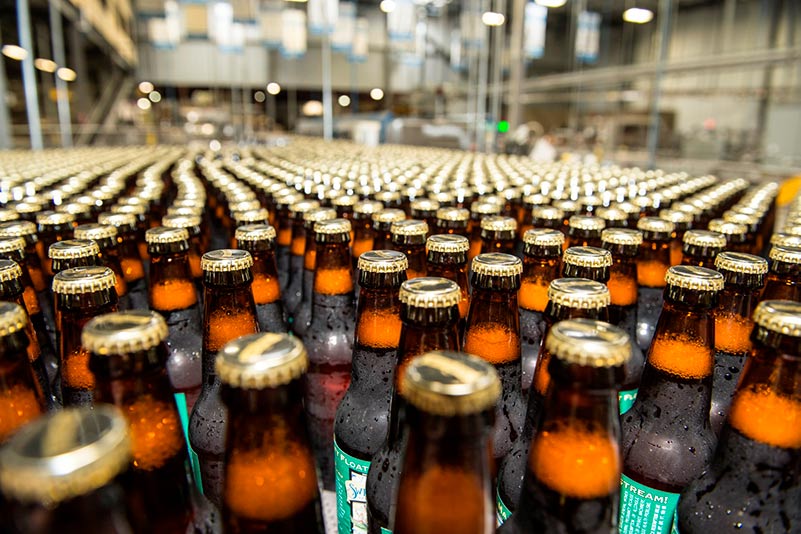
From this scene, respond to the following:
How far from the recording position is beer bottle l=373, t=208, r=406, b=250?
5.44 ft

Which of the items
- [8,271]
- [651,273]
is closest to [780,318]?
[651,273]

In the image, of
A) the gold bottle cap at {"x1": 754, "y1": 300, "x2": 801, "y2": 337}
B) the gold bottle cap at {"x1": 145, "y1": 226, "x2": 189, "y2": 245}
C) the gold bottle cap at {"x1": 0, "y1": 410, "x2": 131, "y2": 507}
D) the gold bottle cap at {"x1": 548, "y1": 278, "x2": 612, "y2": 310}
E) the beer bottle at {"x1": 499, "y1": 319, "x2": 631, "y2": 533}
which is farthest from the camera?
the gold bottle cap at {"x1": 145, "y1": 226, "x2": 189, "y2": 245}

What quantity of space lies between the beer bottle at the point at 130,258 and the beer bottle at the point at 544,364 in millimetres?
1138

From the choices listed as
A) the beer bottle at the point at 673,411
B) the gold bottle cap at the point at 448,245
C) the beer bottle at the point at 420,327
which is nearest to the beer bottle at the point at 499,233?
the gold bottle cap at the point at 448,245

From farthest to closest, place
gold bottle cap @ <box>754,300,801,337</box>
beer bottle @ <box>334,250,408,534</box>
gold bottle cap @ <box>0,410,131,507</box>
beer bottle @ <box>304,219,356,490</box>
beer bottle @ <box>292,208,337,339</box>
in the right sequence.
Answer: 1. beer bottle @ <box>292,208,337,339</box>
2. beer bottle @ <box>304,219,356,490</box>
3. beer bottle @ <box>334,250,408,534</box>
4. gold bottle cap @ <box>754,300,801,337</box>
5. gold bottle cap @ <box>0,410,131,507</box>

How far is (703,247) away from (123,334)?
1336mm

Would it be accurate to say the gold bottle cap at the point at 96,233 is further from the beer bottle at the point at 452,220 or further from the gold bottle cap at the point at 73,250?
the beer bottle at the point at 452,220

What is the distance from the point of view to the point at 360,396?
1221 mm

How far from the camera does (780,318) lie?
0.78m

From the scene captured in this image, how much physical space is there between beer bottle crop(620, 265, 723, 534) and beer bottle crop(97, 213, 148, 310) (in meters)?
1.35

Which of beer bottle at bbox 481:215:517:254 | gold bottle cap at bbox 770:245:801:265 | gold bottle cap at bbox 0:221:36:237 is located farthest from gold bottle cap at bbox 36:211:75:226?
gold bottle cap at bbox 770:245:801:265

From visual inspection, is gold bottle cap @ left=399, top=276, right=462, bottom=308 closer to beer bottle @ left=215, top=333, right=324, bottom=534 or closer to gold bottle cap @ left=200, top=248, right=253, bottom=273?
beer bottle @ left=215, top=333, right=324, bottom=534

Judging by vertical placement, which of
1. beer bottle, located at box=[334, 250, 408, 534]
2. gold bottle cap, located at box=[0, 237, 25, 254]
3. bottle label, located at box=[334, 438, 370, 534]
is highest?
gold bottle cap, located at box=[0, 237, 25, 254]

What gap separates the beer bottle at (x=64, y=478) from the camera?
1.37 feet
